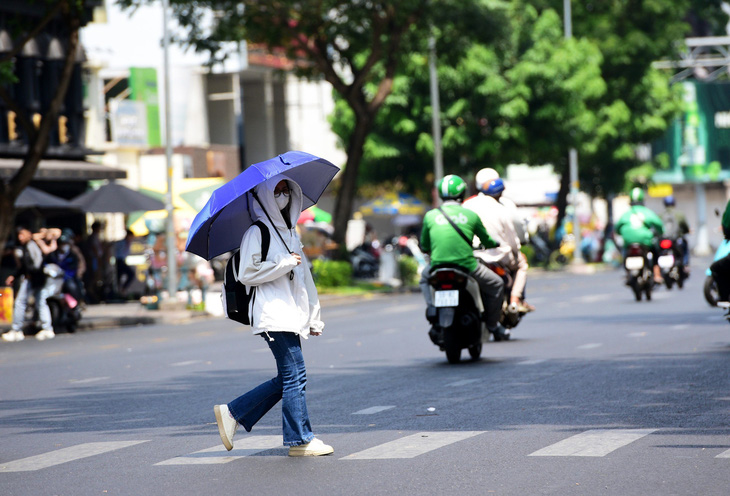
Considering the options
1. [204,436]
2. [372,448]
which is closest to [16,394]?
[204,436]

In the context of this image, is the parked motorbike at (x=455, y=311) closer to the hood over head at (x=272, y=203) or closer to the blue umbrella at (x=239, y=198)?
the blue umbrella at (x=239, y=198)

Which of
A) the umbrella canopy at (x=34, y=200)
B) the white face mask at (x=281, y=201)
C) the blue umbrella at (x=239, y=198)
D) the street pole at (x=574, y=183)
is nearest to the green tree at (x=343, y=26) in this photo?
the umbrella canopy at (x=34, y=200)

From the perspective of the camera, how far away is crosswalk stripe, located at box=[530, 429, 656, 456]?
25.5ft

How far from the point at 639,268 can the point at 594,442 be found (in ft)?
49.1

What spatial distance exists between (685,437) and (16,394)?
670cm

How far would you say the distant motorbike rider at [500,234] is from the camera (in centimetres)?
1419

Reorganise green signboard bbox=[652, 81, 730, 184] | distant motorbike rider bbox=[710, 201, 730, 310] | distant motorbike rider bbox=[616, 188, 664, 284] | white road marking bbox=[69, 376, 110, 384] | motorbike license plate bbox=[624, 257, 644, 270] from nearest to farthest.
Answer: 1. white road marking bbox=[69, 376, 110, 384]
2. distant motorbike rider bbox=[710, 201, 730, 310]
3. motorbike license plate bbox=[624, 257, 644, 270]
4. distant motorbike rider bbox=[616, 188, 664, 284]
5. green signboard bbox=[652, 81, 730, 184]

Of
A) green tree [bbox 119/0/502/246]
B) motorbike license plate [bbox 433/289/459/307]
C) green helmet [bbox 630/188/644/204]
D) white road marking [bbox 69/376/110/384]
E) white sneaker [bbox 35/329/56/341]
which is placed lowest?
white sneaker [bbox 35/329/56/341]

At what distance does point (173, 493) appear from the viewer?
22.8 feet

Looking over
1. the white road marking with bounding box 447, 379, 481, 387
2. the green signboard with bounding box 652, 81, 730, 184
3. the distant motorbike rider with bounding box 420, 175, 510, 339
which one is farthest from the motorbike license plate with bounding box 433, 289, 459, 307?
the green signboard with bounding box 652, 81, 730, 184

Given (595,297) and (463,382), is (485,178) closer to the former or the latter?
(463,382)

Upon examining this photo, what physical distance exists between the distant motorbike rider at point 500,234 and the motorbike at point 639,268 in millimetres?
8156

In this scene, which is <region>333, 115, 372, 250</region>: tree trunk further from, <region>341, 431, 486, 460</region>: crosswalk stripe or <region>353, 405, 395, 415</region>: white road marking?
<region>341, 431, 486, 460</region>: crosswalk stripe

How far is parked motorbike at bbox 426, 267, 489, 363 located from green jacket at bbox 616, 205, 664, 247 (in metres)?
9.93
